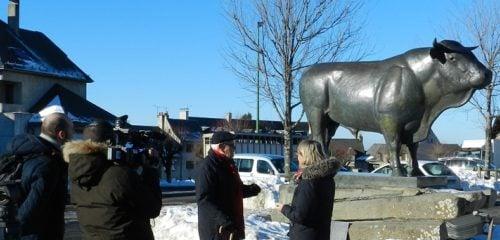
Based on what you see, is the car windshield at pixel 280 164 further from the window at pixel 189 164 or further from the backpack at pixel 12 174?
the window at pixel 189 164

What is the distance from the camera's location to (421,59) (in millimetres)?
9086

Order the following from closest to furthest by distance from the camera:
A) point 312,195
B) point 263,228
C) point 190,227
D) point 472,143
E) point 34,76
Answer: point 312,195, point 263,228, point 190,227, point 34,76, point 472,143

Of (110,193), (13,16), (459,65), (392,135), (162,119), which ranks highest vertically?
(13,16)

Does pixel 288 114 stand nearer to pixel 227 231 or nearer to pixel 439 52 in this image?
pixel 439 52

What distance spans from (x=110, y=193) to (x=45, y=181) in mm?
1191

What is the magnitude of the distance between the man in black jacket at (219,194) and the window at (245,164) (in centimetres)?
1682

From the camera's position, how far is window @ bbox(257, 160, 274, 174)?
895 inches

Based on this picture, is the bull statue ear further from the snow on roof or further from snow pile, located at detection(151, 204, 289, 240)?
the snow on roof

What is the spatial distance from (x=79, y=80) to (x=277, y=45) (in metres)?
25.3

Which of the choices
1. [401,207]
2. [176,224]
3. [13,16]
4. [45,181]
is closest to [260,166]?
[176,224]

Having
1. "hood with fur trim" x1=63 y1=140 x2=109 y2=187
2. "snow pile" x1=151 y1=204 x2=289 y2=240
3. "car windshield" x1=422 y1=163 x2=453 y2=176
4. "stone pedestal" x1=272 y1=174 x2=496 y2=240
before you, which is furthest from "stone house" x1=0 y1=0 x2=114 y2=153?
"hood with fur trim" x1=63 y1=140 x2=109 y2=187

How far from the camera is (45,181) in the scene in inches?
215

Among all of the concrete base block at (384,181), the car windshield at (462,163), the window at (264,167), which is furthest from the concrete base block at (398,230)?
the car windshield at (462,163)

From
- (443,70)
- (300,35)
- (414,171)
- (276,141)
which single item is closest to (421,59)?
(443,70)
